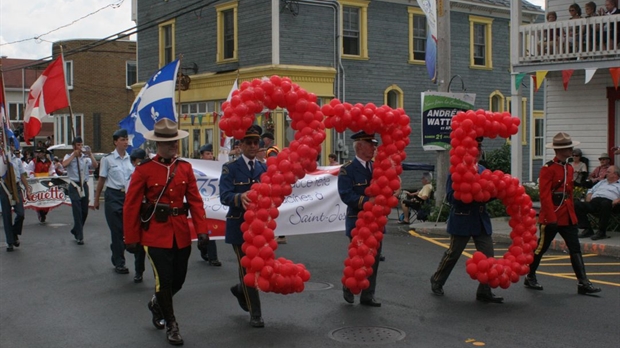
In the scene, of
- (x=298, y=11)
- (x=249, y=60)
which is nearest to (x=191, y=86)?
(x=249, y=60)

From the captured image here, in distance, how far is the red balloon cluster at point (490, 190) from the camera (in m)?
8.80

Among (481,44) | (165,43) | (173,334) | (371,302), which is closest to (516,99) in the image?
(371,302)

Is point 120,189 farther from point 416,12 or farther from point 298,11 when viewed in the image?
point 416,12

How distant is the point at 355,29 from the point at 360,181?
21967 mm

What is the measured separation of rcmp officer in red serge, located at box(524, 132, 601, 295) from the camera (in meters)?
9.43

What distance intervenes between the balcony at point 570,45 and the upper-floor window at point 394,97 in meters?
12.2

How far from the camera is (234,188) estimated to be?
8062mm

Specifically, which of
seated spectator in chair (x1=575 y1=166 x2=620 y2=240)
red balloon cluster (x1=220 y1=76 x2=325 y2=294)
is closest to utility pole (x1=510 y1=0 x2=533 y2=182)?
seated spectator in chair (x1=575 y1=166 x2=620 y2=240)

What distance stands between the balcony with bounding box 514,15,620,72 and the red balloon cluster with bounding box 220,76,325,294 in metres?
11.2

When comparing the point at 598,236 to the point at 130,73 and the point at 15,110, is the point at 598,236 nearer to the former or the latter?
the point at 130,73

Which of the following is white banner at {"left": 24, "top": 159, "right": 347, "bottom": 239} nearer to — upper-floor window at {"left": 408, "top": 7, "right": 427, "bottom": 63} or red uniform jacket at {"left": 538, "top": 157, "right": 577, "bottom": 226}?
red uniform jacket at {"left": 538, "top": 157, "right": 577, "bottom": 226}

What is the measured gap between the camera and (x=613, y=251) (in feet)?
42.7

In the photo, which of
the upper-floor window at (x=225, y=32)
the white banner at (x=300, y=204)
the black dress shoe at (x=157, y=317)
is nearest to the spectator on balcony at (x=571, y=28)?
the white banner at (x=300, y=204)

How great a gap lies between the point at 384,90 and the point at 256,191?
23.8 m
